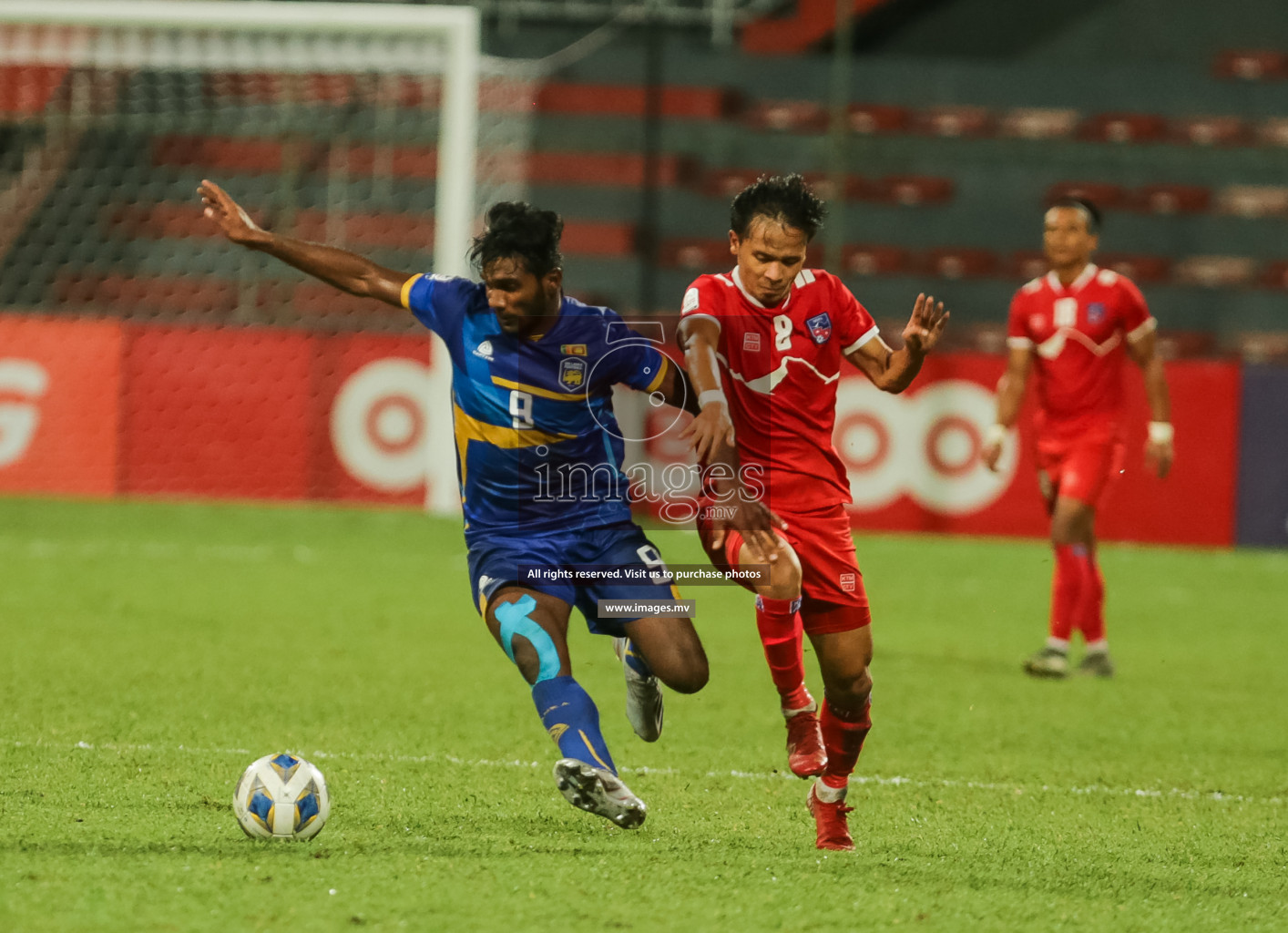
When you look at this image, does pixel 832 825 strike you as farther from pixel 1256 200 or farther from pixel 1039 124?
pixel 1256 200

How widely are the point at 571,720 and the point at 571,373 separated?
936mm

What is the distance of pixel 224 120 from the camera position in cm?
1520

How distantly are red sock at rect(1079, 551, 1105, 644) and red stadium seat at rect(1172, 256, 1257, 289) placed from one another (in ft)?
31.4

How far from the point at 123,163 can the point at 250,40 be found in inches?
124

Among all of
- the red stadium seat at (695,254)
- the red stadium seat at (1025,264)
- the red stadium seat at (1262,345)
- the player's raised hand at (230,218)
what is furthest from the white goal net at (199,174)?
the player's raised hand at (230,218)

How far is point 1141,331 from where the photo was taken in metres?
7.57

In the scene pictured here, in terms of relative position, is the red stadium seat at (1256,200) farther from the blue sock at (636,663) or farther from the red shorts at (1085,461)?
the blue sock at (636,663)

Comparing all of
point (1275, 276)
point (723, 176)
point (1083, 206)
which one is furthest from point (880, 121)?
point (1083, 206)

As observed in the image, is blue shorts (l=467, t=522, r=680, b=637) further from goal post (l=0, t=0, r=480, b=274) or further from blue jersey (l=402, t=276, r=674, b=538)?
goal post (l=0, t=0, r=480, b=274)

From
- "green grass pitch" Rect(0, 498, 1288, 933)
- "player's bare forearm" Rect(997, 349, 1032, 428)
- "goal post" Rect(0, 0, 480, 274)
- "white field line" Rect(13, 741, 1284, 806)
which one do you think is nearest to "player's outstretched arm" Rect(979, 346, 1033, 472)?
"player's bare forearm" Rect(997, 349, 1032, 428)

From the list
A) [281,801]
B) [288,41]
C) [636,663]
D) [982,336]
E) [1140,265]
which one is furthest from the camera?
[1140,265]

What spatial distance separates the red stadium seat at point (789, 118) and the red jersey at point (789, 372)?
41.1 ft

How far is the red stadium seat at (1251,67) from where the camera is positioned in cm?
1720

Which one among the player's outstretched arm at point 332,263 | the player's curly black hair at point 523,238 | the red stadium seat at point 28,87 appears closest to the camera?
the player's curly black hair at point 523,238
